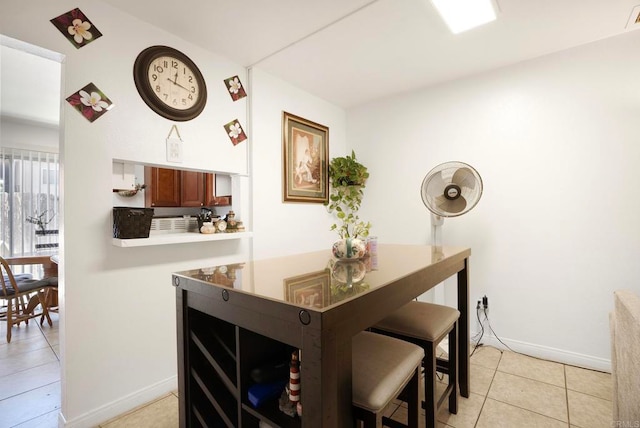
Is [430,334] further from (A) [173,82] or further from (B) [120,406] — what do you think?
(A) [173,82]

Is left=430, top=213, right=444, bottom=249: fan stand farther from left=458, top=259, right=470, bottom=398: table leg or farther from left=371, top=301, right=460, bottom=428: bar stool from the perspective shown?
left=371, top=301, right=460, bottom=428: bar stool

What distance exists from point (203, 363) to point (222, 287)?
492mm

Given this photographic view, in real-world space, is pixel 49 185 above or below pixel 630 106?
below

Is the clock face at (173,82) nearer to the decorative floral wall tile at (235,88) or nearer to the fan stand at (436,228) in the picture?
the decorative floral wall tile at (235,88)

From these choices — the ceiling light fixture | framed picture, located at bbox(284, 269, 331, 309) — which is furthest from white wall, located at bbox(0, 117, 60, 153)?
the ceiling light fixture

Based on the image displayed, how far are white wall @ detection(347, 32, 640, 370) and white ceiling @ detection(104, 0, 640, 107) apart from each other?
8.5 inches

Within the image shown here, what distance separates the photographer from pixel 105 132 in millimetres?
1790

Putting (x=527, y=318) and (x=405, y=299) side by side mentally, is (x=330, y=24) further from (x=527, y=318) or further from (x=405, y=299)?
(x=527, y=318)

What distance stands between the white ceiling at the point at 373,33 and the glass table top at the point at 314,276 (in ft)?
5.13

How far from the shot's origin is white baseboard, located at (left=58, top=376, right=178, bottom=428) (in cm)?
168

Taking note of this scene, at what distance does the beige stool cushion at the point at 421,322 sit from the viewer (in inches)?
57.8

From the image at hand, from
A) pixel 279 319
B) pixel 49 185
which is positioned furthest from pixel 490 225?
pixel 49 185

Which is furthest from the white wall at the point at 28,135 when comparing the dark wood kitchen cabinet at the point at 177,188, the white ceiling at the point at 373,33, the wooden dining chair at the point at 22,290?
the white ceiling at the point at 373,33

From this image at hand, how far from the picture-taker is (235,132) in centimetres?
249
